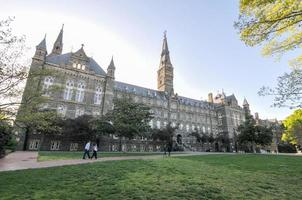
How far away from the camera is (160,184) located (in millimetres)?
7902

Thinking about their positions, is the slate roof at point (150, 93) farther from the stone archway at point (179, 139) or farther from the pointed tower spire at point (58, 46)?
the pointed tower spire at point (58, 46)

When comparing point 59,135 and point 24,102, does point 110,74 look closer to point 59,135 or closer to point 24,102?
point 59,135

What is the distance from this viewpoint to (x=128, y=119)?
26688mm

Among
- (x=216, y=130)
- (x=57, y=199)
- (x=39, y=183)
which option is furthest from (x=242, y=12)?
(x=216, y=130)

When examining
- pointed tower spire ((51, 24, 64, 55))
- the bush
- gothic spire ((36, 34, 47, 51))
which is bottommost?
the bush

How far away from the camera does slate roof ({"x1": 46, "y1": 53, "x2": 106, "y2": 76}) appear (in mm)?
40500

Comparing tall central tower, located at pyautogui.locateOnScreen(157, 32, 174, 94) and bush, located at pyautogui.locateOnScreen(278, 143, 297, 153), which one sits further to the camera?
tall central tower, located at pyautogui.locateOnScreen(157, 32, 174, 94)

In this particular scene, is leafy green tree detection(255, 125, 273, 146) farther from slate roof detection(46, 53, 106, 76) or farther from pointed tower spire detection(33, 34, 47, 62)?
pointed tower spire detection(33, 34, 47, 62)

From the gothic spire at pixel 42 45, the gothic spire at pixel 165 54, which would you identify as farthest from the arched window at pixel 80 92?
the gothic spire at pixel 165 54

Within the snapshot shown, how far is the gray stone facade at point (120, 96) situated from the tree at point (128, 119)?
9165 millimetres

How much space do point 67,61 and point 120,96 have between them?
15891 mm

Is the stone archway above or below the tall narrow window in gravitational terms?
below

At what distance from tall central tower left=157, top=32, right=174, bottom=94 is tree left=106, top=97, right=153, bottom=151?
3688cm

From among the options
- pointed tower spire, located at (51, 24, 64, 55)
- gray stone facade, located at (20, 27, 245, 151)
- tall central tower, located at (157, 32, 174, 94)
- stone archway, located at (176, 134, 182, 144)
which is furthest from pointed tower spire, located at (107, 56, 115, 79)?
stone archway, located at (176, 134, 182, 144)
